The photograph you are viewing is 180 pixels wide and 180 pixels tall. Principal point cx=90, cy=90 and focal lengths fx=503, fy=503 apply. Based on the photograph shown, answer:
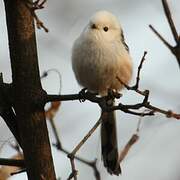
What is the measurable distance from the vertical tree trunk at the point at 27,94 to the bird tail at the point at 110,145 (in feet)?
2.12

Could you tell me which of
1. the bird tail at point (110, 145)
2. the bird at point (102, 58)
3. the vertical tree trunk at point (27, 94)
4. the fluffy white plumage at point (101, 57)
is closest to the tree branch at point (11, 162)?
the vertical tree trunk at point (27, 94)

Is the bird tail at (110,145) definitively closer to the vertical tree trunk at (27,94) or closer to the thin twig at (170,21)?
the vertical tree trunk at (27,94)

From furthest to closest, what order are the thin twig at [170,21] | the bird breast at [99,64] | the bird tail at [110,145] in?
the bird tail at [110,145]
the bird breast at [99,64]
the thin twig at [170,21]

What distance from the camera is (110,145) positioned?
2.40 metres

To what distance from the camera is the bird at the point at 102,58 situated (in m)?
1.89

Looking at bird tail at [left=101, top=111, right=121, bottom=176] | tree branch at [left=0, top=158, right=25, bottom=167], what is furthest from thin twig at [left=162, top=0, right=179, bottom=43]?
bird tail at [left=101, top=111, right=121, bottom=176]

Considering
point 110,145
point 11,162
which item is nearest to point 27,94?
point 11,162

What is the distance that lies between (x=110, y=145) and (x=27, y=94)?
1.02m

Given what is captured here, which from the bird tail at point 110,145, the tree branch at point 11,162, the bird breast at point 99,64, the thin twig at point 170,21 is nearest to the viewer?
the thin twig at point 170,21

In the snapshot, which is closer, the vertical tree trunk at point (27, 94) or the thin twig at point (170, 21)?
the thin twig at point (170, 21)

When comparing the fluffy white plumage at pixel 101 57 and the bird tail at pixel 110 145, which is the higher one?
the fluffy white plumage at pixel 101 57

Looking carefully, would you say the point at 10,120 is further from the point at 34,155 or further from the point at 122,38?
the point at 122,38

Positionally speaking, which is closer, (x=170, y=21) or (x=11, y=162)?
(x=170, y=21)

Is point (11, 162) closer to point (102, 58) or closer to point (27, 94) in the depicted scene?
point (27, 94)
